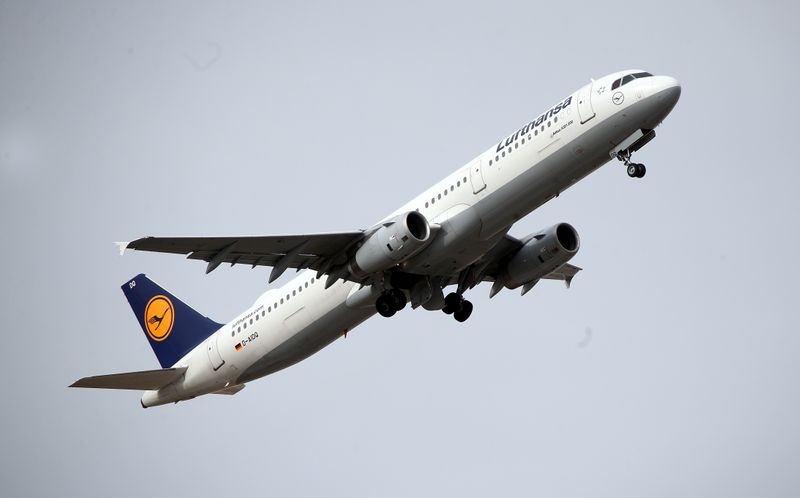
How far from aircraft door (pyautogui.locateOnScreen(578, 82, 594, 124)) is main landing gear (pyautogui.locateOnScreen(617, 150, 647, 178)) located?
1.39 meters

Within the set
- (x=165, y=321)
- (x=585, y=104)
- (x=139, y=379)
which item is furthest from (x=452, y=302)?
(x=139, y=379)

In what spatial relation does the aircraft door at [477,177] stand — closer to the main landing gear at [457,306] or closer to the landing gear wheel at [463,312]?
the main landing gear at [457,306]

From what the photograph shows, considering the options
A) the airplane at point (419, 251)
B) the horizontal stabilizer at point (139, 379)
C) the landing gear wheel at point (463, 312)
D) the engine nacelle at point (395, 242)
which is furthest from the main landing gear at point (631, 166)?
the horizontal stabilizer at point (139, 379)

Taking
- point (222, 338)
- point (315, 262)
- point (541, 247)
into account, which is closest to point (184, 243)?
point (315, 262)

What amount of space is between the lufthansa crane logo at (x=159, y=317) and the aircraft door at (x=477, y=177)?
47.7 ft

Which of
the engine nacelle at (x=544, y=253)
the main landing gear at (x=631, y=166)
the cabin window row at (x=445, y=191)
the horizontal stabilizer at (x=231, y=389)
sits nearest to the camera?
the main landing gear at (x=631, y=166)

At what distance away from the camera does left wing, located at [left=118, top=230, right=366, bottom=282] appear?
100 ft

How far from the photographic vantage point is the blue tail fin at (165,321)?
127ft

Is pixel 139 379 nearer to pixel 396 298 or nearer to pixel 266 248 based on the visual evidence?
pixel 266 248

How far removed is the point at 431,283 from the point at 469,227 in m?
4.53

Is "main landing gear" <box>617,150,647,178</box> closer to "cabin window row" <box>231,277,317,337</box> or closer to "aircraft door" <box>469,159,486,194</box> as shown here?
"aircraft door" <box>469,159,486,194</box>

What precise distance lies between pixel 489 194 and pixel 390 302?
496 cm

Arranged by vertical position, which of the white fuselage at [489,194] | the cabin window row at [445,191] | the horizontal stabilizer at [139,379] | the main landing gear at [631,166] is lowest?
the main landing gear at [631,166]

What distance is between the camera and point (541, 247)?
3562 cm
